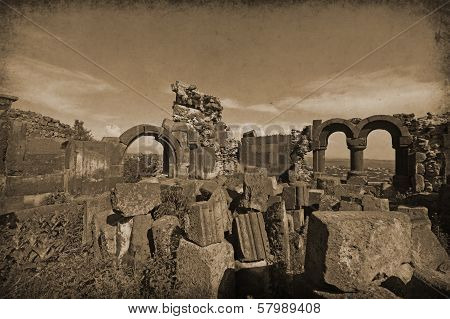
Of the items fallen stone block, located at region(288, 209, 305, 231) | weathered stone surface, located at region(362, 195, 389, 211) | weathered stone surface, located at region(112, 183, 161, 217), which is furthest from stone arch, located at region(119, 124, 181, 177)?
weathered stone surface, located at region(362, 195, 389, 211)

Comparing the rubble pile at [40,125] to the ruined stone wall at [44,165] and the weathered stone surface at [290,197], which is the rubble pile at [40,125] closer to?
the ruined stone wall at [44,165]

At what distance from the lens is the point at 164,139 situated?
355 inches

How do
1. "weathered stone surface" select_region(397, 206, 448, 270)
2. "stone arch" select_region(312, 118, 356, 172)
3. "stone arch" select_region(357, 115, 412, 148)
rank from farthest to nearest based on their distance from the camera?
"stone arch" select_region(312, 118, 356, 172)
"stone arch" select_region(357, 115, 412, 148)
"weathered stone surface" select_region(397, 206, 448, 270)

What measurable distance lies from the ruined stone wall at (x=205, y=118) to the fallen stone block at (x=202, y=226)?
331 inches

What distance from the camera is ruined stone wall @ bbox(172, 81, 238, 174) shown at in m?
10.9

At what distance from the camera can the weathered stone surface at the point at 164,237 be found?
9.66 ft

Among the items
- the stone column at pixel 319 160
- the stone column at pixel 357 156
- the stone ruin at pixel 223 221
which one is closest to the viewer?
the stone ruin at pixel 223 221

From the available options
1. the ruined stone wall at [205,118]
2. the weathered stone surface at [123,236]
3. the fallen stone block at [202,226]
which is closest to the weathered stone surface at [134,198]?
the weathered stone surface at [123,236]

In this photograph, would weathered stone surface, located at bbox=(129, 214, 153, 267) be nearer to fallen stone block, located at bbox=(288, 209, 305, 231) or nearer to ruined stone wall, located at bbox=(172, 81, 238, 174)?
fallen stone block, located at bbox=(288, 209, 305, 231)

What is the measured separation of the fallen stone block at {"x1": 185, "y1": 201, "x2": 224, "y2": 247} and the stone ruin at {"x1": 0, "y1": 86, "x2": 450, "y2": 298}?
12 mm

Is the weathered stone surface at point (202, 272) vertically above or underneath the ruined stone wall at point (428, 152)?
underneath

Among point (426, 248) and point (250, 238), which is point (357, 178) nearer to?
point (426, 248)
